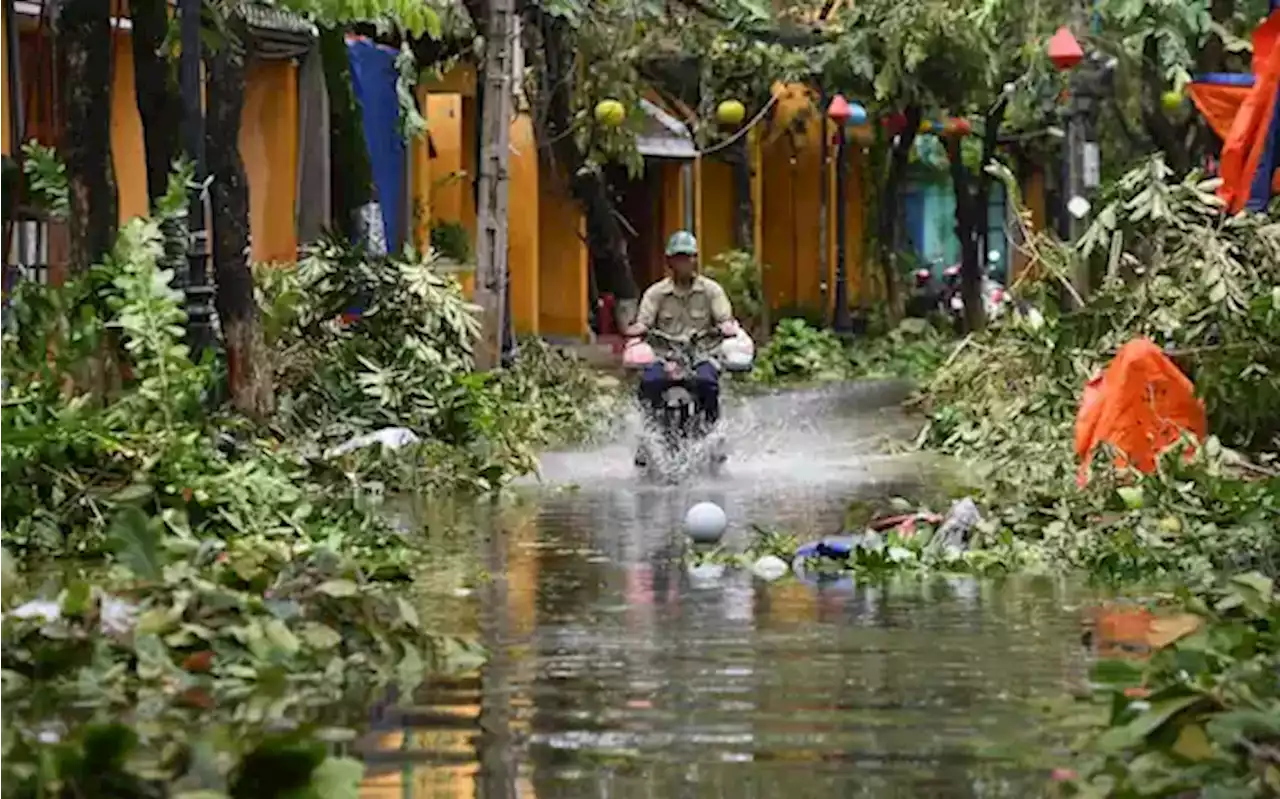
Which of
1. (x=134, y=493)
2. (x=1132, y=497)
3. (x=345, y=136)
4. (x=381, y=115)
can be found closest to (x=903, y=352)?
(x=381, y=115)

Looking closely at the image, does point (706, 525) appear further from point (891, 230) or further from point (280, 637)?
point (891, 230)

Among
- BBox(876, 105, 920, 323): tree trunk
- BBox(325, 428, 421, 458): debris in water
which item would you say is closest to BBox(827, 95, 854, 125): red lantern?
BBox(876, 105, 920, 323): tree trunk

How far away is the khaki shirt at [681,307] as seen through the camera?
2028 cm

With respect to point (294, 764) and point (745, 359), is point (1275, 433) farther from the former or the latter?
point (294, 764)

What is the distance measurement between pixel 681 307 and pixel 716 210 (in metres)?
28.7

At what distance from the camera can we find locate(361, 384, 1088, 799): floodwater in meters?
7.01

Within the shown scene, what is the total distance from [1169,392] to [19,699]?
911 centimetres

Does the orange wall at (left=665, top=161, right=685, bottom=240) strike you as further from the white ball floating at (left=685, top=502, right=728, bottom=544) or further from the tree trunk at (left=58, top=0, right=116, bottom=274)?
the white ball floating at (left=685, top=502, right=728, bottom=544)

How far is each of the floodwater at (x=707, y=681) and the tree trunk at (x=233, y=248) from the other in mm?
3939

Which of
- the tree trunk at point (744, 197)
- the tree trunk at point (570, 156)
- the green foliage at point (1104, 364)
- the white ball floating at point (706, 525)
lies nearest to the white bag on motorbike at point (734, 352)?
the green foliage at point (1104, 364)

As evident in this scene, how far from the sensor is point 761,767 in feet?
23.4

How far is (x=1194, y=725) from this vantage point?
6.50m

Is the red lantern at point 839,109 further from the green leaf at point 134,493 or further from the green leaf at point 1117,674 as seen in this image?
the green leaf at point 1117,674

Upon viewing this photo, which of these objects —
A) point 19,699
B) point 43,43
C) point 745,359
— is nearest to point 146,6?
point 43,43
